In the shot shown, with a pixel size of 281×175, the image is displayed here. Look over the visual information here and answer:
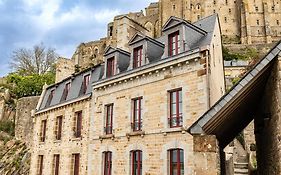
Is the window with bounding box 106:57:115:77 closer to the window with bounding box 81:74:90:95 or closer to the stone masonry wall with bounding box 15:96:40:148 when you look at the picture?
the window with bounding box 81:74:90:95

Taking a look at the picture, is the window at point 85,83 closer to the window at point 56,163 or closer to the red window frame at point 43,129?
the window at point 56,163

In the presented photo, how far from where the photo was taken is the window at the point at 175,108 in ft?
34.8

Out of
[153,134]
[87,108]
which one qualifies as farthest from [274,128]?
[87,108]

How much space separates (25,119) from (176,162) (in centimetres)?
1835

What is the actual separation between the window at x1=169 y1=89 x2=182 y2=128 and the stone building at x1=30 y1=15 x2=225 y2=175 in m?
0.04

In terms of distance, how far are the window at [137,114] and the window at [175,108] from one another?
1593 mm

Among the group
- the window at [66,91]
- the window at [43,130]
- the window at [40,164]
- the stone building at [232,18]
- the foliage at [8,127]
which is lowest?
the window at [40,164]

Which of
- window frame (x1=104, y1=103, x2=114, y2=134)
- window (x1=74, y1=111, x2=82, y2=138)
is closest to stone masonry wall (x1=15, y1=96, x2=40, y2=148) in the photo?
window (x1=74, y1=111, x2=82, y2=138)

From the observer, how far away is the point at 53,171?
16359 mm

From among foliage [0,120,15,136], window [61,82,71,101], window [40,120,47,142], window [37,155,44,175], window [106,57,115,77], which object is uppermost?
window [106,57,115,77]

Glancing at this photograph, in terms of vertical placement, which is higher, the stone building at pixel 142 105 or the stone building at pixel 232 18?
the stone building at pixel 232 18

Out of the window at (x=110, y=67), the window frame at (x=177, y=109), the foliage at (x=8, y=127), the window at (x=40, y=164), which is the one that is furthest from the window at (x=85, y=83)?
the foliage at (x=8, y=127)

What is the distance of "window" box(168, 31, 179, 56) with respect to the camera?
11398 mm

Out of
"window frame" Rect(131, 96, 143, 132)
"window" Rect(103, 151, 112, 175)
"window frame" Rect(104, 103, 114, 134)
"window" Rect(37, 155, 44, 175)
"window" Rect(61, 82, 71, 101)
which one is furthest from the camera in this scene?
"window" Rect(37, 155, 44, 175)
